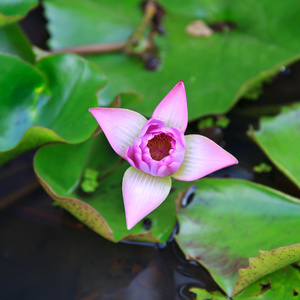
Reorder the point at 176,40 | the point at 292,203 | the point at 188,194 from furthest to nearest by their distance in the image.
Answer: the point at 176,40 < the point at 188,194 < the point at 292,203

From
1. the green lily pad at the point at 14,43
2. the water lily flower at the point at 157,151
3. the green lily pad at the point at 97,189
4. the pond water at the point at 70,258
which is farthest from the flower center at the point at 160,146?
the green lily pad at the point at 14,43

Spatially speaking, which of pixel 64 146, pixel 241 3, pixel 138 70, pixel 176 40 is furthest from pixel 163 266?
pixel 241 3

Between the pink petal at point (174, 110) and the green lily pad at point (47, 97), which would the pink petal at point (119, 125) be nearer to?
the pink petal at point (174, 110)

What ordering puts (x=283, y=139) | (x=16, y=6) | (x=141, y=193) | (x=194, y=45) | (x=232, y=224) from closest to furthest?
1. (x=141, y=193)
2. (x=232, y=224)
3. (x=283, y=139)
4. (x=16, y=6)
5. (x=194, y=45)

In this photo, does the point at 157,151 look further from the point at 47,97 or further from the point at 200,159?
the point at 47,97

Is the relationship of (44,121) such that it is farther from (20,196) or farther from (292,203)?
(292,203)

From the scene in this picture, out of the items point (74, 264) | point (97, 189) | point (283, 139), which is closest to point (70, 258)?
point (74, 264)

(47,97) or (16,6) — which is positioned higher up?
(16,6)
